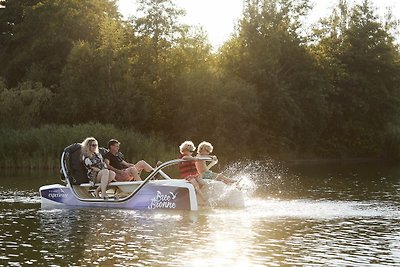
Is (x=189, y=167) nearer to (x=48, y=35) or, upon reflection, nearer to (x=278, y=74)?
(x=48, y=35)

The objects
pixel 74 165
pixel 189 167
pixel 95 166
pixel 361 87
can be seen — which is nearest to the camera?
pixel 189 167

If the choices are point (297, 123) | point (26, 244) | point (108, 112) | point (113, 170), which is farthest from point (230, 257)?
point (297, 123)

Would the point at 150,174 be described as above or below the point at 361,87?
below

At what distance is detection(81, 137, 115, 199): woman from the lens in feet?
67.1

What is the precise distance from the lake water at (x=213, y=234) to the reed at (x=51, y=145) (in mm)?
15952

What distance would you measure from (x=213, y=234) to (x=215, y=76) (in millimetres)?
42623

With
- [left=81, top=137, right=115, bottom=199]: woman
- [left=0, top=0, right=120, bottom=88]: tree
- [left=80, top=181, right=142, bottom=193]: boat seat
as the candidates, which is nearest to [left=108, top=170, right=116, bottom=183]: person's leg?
[left=81, top=137, right=115, bottom=199]: woman

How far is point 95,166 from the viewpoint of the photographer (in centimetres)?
2072

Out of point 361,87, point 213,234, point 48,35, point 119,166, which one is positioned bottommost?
point 213,234

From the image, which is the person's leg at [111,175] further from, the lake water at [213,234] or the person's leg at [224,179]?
the person's leg at [224,179]

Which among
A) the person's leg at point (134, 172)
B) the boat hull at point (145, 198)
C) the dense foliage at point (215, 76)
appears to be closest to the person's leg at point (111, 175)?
the boat hull at point (145, 198)

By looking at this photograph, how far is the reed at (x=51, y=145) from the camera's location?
39.8 m

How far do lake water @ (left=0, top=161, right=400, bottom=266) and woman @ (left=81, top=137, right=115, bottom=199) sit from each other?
72cm

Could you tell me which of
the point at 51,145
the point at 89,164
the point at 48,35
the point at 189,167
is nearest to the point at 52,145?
the point at 51,145
